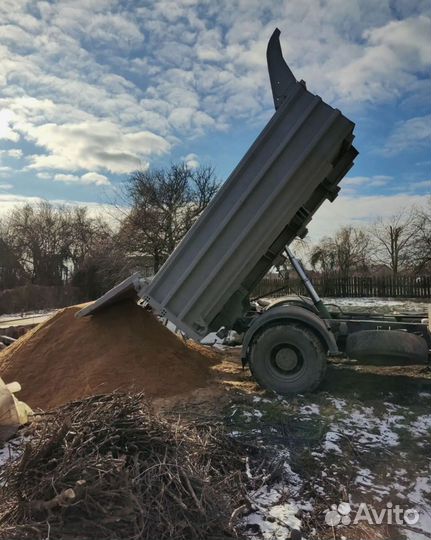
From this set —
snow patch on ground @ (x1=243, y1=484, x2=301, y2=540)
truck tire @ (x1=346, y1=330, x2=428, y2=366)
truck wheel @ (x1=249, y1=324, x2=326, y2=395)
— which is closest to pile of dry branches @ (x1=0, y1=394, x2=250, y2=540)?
snow patch on ground @ (x1=243, y1=484, x2=301, y2=540)

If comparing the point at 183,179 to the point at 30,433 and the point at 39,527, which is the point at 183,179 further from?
the point at 39,527

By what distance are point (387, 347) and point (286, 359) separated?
1.37 m

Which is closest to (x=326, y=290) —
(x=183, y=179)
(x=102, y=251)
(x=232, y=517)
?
(x=183, y=179)

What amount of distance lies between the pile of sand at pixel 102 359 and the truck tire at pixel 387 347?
2.17 m

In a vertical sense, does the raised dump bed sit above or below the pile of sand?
above

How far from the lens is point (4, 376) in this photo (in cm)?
652

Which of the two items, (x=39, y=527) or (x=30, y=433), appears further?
(x=30, y=433)

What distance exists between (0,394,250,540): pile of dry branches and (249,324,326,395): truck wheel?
2078 mm

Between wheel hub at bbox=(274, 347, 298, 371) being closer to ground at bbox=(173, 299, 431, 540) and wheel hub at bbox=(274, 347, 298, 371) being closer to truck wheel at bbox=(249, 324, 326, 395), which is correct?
truck wheel at bbox=(249, 324, 326, 395)

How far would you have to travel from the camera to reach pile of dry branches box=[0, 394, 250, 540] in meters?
2.90

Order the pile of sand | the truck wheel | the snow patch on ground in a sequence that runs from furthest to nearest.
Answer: the pile of sand
the truck wheel
the snow patch on ground

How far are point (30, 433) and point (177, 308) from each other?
2.27 metres
